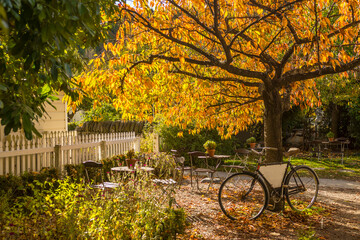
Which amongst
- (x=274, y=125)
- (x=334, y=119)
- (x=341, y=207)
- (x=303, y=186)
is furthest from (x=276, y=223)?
(x=334, y=119)

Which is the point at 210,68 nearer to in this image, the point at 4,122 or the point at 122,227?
the point at 122,227

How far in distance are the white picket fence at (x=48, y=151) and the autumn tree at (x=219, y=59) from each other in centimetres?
226

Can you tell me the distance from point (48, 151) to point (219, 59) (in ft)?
14.6

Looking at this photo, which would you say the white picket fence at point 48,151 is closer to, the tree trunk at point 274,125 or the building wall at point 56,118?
the building wall at point 56,118

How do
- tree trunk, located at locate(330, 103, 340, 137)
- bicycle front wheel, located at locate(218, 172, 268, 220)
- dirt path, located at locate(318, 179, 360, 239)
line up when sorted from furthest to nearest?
tree trunk, located at locate(330, 103, 340, 137) → bicycle front wheel, located at locate(218, 172, 268, 220) → dirt path, located at locate(318, 179, 360, 239)

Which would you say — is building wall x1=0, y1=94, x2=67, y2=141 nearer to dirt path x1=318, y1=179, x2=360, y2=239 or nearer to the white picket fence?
the white picket fence

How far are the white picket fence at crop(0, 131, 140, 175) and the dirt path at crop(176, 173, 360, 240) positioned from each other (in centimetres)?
318

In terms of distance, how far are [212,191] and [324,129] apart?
14850 millimetres

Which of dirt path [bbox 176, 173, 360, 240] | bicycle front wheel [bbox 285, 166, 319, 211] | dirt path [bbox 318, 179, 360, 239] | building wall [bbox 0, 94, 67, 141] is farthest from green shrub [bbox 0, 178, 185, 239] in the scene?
building wall [bbox 0, 94, 67, 141]

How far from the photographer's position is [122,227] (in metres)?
3.95

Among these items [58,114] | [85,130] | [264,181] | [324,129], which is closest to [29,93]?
[264,181]

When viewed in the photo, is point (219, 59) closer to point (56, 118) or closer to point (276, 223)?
point (276, 223)

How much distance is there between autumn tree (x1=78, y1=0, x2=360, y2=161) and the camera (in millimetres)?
5598

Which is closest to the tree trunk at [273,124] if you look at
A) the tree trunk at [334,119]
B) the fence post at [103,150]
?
the fence post at [103,150]
